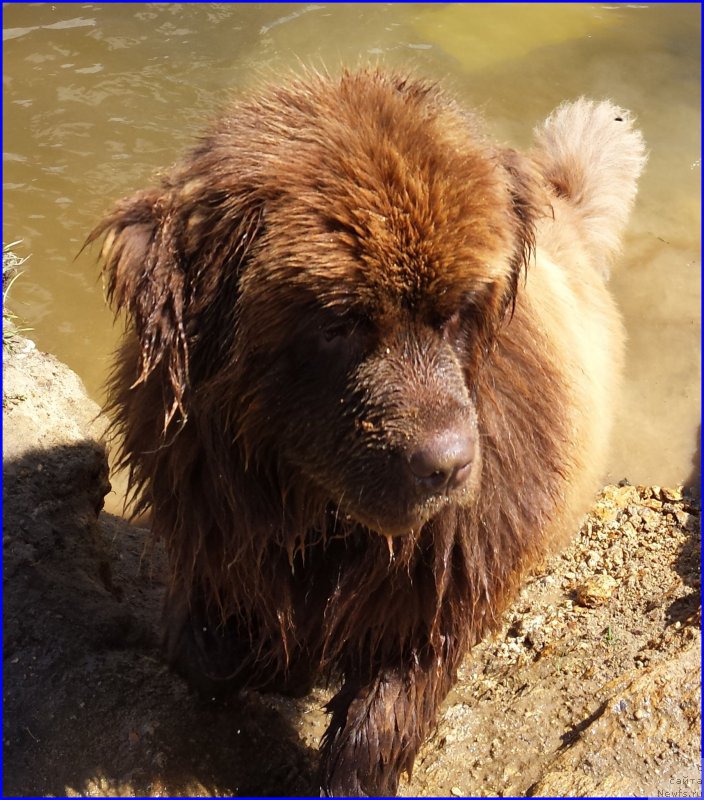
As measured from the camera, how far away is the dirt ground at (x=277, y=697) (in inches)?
130

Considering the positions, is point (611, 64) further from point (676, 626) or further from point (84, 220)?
point (676, 626)

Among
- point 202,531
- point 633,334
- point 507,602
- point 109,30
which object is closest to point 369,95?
point 202,531

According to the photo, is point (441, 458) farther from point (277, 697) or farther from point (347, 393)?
point (277, 697)

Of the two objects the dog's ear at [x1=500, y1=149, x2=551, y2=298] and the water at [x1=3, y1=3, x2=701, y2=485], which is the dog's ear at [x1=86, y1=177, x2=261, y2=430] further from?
the water at [x1=3, y1=3, x2=701, y2=485]

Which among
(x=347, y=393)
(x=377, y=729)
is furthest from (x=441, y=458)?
(x=377, y=729)

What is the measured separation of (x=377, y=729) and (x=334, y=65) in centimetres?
568

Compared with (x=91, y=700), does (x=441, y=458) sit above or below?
above

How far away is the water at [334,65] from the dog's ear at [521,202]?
10.2 ft

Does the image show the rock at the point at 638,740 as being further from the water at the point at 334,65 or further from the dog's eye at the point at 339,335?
the water at the point at 334,65

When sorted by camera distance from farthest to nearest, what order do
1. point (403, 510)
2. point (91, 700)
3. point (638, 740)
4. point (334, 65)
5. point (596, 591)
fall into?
point (334, 65) → point (596, 591) → point (91, 700) → point (638, 740) → point (403, 510)

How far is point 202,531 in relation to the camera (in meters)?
3.03

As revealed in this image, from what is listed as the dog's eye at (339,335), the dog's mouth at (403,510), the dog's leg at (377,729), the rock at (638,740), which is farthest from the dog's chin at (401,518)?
the rock at (638,740)

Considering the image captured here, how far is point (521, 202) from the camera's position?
2984 mm

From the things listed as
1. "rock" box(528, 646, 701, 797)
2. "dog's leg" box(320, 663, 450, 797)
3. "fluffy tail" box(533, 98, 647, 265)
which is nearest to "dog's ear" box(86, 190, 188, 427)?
"dog's leg" box(320, 663, 450, 797)
